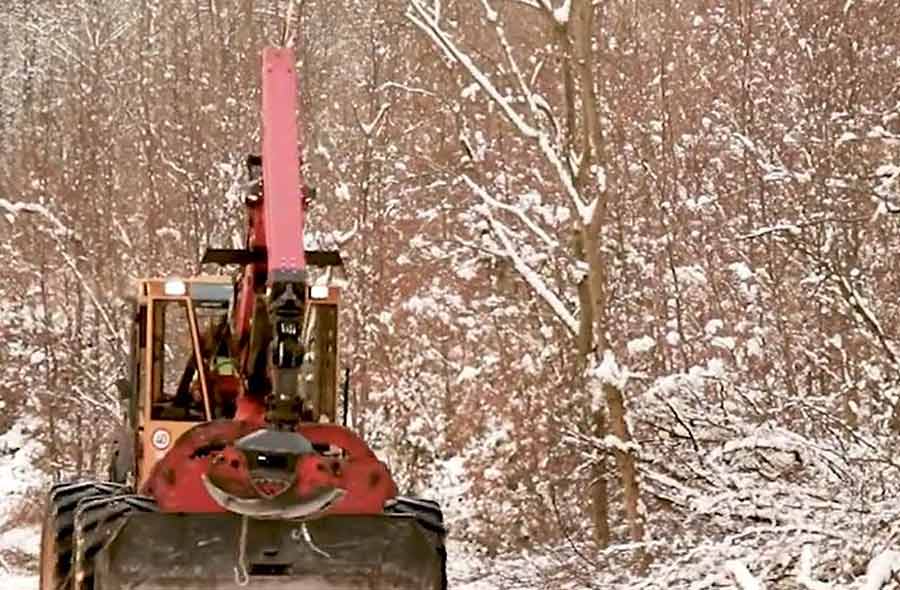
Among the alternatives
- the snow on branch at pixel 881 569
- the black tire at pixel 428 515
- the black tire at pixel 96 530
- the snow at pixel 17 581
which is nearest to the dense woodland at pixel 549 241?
the snow on branch at pixel 881 569

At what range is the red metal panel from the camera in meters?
7.20

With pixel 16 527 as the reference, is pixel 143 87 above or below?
above

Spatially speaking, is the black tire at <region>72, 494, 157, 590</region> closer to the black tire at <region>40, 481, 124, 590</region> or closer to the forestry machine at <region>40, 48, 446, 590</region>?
the forestry machine at <region>40, 48, 446, 590</region>

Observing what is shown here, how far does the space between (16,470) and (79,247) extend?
10.8ft

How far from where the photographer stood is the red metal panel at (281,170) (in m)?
7.20

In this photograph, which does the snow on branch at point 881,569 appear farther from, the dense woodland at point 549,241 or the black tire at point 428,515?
the black tire at point 428,515

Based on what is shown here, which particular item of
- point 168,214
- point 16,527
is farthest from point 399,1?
point 16,527

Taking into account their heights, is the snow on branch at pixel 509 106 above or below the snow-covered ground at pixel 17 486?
above

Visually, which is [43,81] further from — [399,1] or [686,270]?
[686,270]

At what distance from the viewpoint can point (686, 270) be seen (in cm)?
1504

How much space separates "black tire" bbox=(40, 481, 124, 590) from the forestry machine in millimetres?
15

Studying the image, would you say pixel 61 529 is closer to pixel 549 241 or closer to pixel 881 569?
pixel 881 569

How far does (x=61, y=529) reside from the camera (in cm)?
894

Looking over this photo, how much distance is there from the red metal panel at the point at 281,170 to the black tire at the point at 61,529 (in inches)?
98.8
